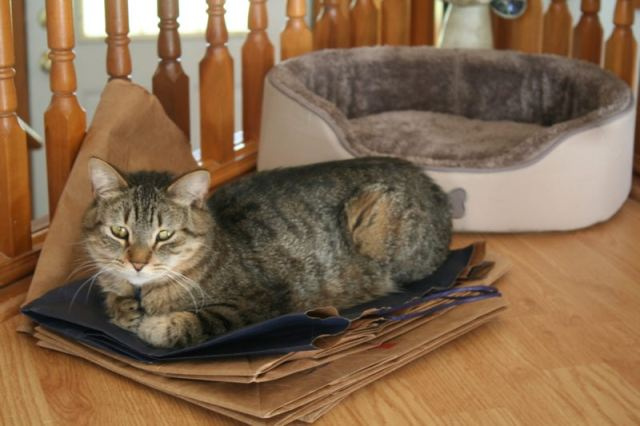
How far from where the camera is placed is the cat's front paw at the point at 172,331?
191cm

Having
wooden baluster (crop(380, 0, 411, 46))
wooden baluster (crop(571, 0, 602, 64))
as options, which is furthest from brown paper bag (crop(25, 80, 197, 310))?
wooden baluster (crop(571, 0, 602, 64))

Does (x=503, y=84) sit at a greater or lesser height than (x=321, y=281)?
greater

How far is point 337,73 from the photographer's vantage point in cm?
317

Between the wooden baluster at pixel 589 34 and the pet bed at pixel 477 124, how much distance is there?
328mm

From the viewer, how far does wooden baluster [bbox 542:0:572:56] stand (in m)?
3.47

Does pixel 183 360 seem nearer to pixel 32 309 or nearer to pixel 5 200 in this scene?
Result: pixel 32 309

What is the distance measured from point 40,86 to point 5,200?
5.84ft

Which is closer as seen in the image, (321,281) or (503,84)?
(321,281)

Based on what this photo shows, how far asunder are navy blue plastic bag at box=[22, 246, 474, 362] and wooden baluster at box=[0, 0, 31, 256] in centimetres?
23

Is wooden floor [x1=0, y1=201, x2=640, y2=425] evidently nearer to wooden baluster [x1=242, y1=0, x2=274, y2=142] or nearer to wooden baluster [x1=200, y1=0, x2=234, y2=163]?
wooden baluster [x1=200, y1=0, x2=234, y2=163]

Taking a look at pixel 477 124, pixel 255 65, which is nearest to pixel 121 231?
pixel 255 65

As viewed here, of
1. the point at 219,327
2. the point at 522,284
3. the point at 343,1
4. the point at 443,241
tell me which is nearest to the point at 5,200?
the point at 219,327

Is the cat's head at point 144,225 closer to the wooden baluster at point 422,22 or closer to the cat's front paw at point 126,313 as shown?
the cat's front paw at point 126,313

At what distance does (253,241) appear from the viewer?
83.7 inches
